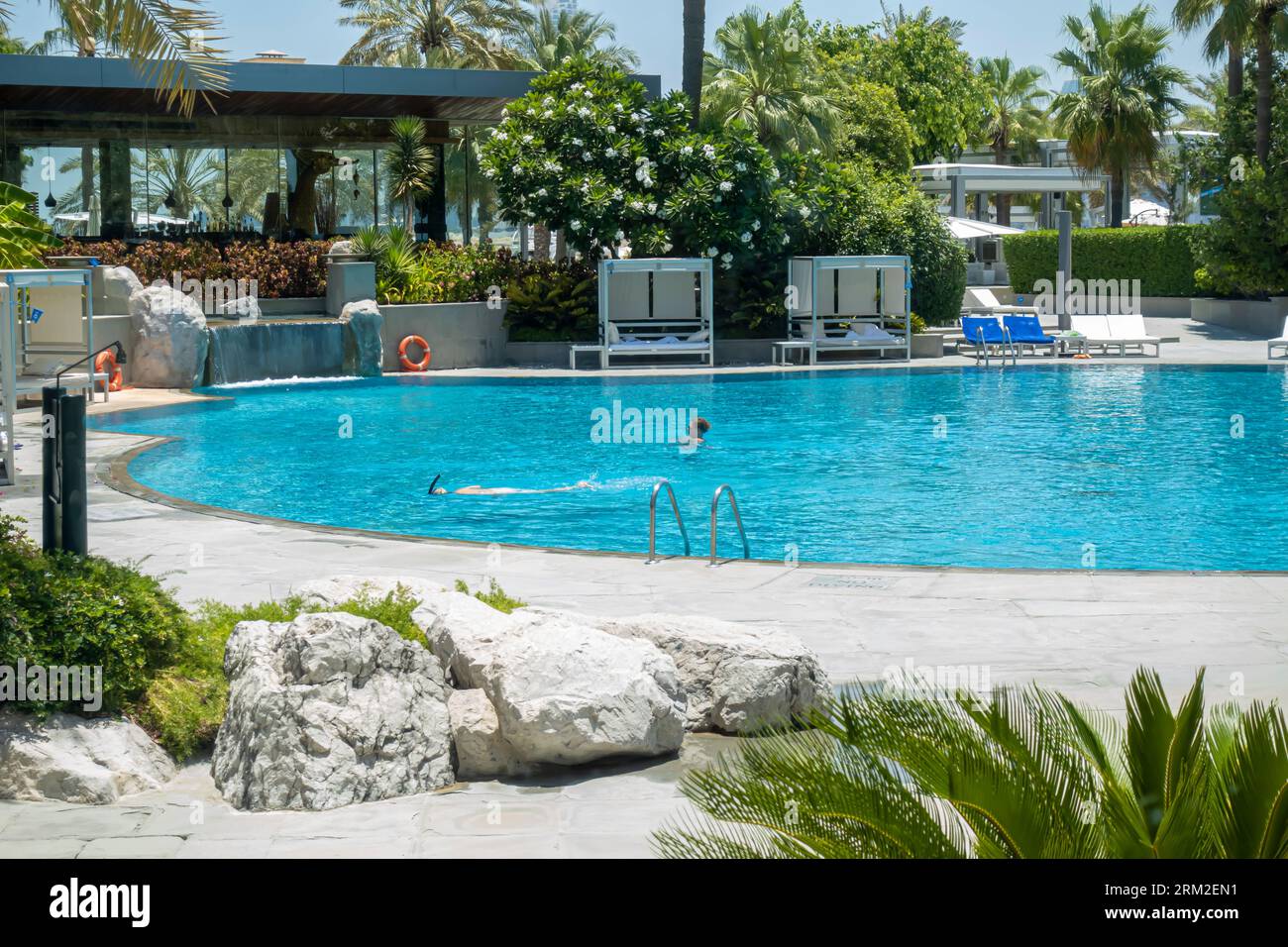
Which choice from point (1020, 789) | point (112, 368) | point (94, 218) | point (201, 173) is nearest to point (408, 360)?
point (112, 368)

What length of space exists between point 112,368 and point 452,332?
7441 millimetres

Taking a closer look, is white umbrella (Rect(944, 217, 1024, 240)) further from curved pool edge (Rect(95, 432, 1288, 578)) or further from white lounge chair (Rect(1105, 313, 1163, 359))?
curved pool edge (Rect(95, 432, 1288, 578))

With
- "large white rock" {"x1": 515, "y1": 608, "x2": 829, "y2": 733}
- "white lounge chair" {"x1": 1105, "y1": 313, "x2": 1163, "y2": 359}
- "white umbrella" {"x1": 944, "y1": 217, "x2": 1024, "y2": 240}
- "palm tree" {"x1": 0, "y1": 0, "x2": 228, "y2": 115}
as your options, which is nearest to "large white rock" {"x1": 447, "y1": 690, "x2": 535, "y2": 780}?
"large white rock" {"x1": 515, "y1": 608, "x2": 829, "y2": 733}

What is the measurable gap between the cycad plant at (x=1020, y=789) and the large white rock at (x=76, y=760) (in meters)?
3.28

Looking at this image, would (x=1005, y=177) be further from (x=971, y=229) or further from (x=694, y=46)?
(x=694, y=46)

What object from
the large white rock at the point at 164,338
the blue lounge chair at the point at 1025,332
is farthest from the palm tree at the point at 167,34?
the blue lounge chair at the point at 1025,332

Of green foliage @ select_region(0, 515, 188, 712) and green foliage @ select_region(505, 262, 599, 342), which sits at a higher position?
green foliage @ select_region(505, 262, 599, 342)

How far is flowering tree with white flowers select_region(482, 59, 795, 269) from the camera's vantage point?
29078 millimetres

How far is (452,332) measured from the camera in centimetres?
2897

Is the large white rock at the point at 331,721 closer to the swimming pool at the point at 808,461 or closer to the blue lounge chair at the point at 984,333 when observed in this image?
the swimming pool at the point at 808,461

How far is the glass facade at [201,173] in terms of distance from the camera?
105 feet

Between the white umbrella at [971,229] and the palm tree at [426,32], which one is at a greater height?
the palm tree at [426,32]

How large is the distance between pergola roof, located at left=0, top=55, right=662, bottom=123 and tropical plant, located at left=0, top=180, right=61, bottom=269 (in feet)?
24.8
